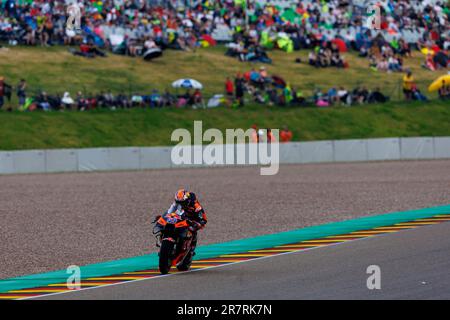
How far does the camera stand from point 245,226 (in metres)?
19.4

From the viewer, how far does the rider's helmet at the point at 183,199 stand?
1295cm

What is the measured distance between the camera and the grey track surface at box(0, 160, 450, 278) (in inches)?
661

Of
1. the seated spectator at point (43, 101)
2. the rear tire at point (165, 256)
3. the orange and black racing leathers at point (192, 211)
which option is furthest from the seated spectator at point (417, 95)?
the rear tire at point (165, 256)

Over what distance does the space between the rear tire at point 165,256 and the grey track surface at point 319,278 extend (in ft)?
0.75

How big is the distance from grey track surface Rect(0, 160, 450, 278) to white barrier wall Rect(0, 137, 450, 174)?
1251 mm

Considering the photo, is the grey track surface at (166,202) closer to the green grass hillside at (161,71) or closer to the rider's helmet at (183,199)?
the rider's helmet at (183,199)

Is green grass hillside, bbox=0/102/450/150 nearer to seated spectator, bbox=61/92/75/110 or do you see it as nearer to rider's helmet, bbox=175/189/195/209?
seated spectator, bbox=61/92/75/110

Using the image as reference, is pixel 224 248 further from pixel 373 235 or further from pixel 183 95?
pixel 183 95

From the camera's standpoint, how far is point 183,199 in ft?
42.5
